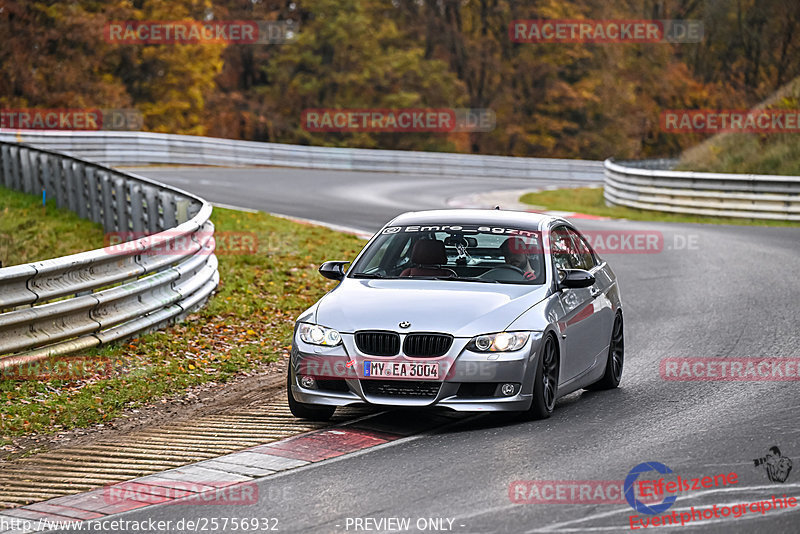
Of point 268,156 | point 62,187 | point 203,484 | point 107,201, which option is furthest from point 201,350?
point 268,156

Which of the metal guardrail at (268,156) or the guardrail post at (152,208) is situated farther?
the metal guardrail at (268,156)

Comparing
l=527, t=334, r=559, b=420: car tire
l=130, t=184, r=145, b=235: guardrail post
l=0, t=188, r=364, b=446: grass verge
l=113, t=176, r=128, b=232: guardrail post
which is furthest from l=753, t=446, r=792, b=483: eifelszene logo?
l=113, t=176, r=128, b=232: guardrail post

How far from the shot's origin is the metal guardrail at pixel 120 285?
9.66 metres

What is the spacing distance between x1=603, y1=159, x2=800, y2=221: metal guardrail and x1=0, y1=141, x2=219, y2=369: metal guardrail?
14270 mm

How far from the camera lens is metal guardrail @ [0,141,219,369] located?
9656 millimetres

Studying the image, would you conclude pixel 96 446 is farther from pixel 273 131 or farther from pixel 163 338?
pixel 273 131

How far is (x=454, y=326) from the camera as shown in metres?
8.12

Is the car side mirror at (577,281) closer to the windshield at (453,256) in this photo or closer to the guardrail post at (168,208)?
the windshield at (453,256)

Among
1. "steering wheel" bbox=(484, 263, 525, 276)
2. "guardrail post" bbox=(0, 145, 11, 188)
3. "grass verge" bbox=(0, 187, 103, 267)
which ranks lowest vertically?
"grass verge" bbox=(0, 187, 103, 267)

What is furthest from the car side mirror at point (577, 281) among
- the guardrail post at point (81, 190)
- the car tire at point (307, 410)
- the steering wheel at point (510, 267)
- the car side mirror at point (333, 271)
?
the guardrail post at point (81, 190)

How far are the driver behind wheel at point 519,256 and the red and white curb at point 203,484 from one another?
1808 mm

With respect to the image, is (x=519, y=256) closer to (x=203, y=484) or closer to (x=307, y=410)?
(x=307, y=410)

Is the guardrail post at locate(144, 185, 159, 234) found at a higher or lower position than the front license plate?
lower

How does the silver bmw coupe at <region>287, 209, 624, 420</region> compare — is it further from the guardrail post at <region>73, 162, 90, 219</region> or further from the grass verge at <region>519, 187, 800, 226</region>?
the grass verge at <region>519, 187, 800, 226</region>
